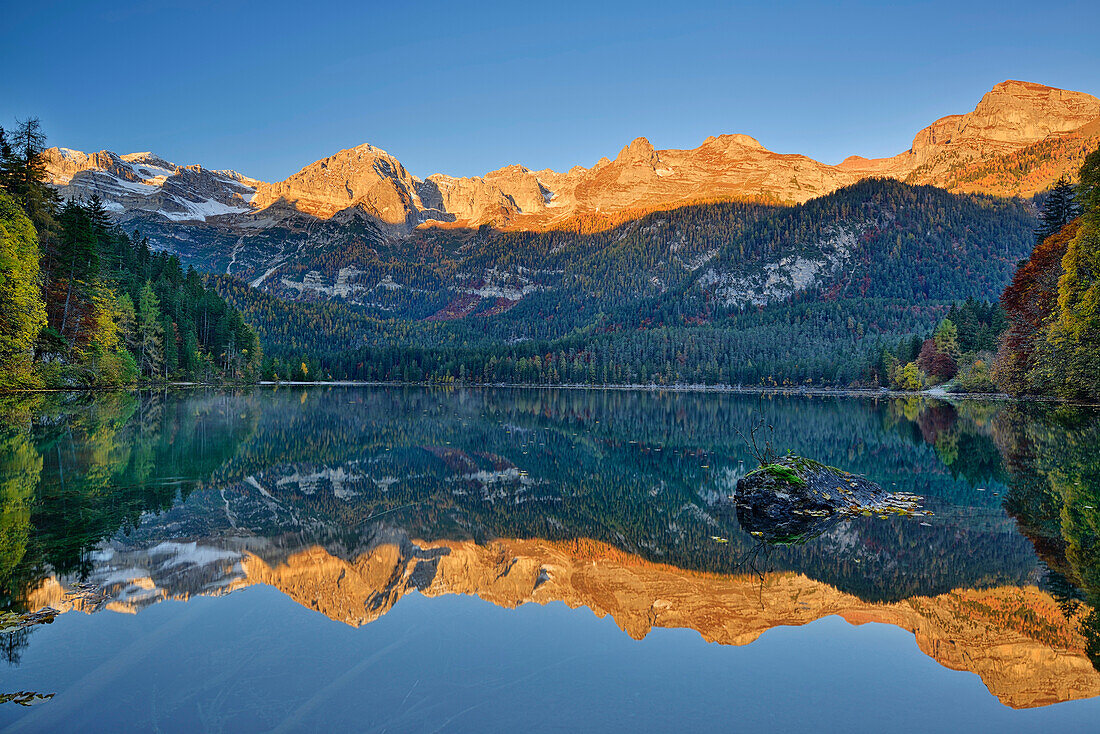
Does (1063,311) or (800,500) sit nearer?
(800,500)

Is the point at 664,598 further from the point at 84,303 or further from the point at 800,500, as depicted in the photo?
the point at 84,303

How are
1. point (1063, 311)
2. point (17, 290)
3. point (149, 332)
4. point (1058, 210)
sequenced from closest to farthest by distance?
point (17, 290) < point (1063, 311) < point (1058, 210) < point (149, 332)

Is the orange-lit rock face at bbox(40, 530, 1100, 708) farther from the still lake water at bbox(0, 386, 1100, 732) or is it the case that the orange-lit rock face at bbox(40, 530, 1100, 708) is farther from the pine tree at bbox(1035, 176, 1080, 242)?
Result: the pine tree at bbox(1035, 176, 1080, 242)

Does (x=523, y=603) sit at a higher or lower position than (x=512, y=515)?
higher

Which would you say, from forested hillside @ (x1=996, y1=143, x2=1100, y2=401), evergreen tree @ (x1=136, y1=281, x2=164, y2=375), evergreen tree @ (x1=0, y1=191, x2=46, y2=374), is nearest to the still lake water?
evergreen tree @ (x1=0, y1=191, x2=46, y2=374)

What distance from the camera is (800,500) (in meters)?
19.2

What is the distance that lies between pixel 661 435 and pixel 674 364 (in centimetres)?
14650

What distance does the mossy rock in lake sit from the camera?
60.3ft

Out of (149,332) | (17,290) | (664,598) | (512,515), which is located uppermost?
(17,290)

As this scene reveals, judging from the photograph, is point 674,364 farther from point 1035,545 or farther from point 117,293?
point 1035,545

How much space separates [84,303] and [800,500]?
67616mm

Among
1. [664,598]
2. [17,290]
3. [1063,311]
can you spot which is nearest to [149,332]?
[17,290]

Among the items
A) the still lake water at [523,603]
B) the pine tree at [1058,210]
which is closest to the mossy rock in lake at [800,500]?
the still lake water at [523,603]

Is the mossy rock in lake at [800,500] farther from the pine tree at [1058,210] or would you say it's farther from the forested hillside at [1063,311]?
the pine tree at [1058,210]
